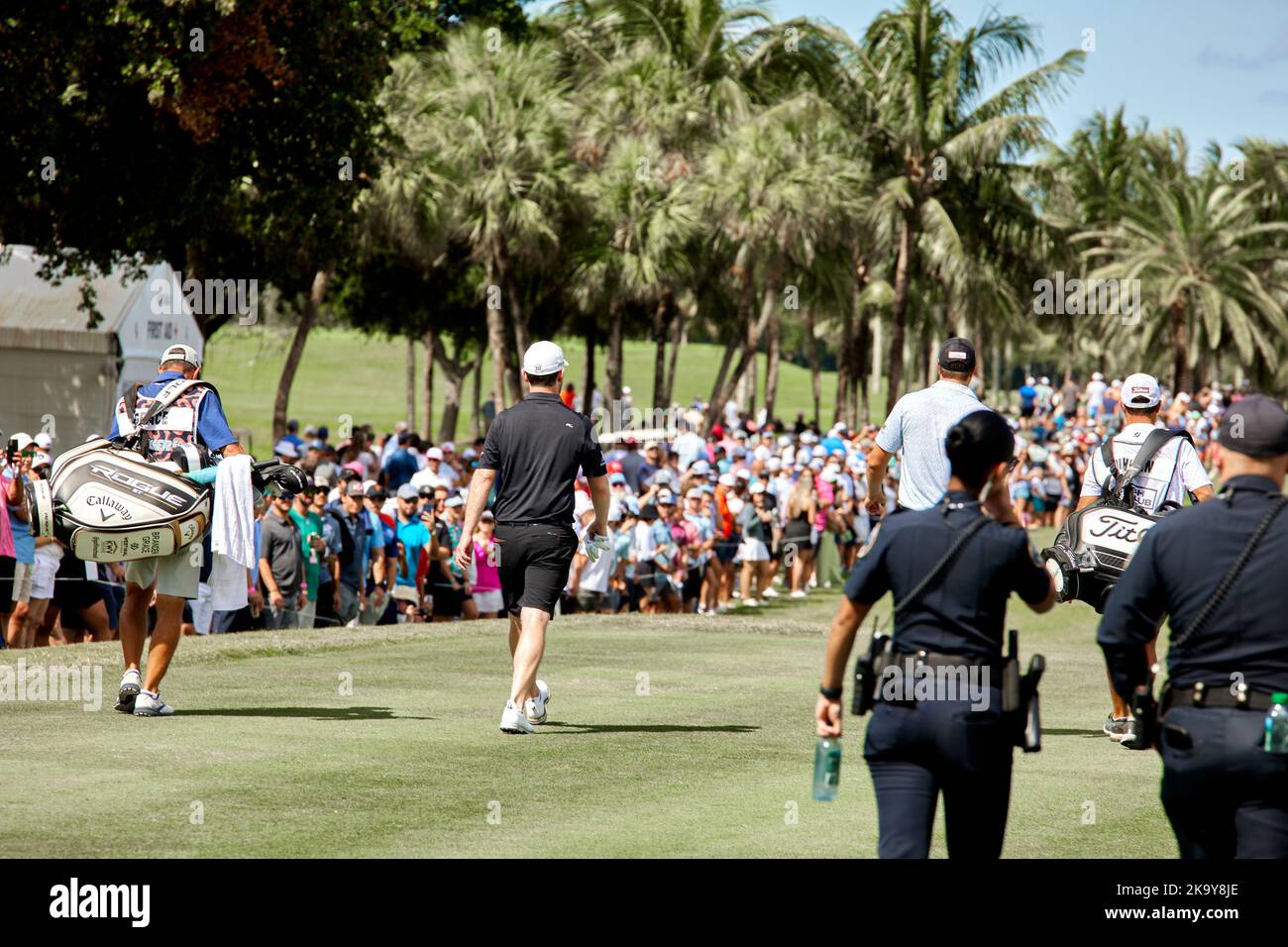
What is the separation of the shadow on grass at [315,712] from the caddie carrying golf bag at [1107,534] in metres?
3.83

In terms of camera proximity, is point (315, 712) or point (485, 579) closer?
point (315, 712)

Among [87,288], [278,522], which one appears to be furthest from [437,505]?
[87,288]

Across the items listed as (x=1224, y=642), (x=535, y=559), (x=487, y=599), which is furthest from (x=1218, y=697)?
(x=487, y=599)

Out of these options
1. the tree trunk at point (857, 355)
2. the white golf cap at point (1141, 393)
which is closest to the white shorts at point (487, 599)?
the white golf cap at point (1141, 393)

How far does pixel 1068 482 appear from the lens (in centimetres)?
3762

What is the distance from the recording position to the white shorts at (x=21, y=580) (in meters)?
14.8

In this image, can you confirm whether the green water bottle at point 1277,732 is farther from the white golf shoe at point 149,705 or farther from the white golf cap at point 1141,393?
the white golf shoe at point 149,705

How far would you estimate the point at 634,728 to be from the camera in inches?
393

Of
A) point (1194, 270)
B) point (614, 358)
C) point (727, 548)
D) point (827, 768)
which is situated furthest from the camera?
point (1194, 270)

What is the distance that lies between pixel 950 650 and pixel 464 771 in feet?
12.3

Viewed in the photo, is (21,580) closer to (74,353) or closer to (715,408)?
(74,353)

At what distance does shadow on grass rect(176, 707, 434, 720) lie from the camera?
32.0 feet

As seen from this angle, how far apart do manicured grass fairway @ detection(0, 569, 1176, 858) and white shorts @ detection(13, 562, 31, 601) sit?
2.50 meters

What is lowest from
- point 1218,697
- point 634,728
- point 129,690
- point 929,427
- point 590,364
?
point 634,728
